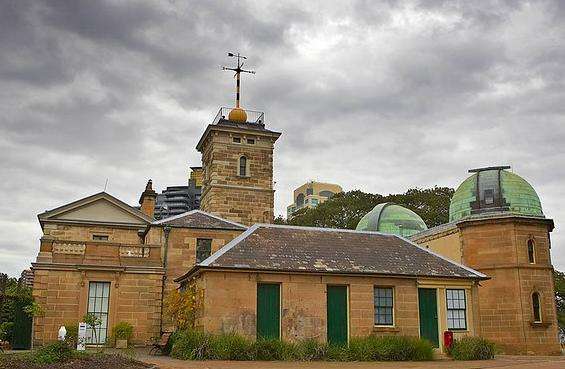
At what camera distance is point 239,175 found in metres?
39.0

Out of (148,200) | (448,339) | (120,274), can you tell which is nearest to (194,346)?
(120,274)

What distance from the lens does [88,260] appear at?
26609mm

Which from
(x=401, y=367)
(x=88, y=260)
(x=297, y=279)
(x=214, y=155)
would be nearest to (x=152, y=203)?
(x=214, y=155)

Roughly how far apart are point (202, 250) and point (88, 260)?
5.21 meters

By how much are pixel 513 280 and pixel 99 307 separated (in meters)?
18.7

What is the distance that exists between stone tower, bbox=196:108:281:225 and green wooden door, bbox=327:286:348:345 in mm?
16128

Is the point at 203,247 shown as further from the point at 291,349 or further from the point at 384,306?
the point at 291,349

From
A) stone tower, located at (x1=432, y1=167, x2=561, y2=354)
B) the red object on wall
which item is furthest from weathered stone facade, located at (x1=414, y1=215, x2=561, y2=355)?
the red object on wall

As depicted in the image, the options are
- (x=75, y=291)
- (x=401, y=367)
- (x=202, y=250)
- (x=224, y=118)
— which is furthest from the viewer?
(x=224, y=118)

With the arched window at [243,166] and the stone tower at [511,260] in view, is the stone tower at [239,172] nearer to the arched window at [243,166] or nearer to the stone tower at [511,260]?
the arched window at [243,166]

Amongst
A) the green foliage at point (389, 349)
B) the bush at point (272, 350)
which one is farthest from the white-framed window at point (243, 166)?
the bush at point (272, 350)

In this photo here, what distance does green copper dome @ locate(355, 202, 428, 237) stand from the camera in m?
39.5

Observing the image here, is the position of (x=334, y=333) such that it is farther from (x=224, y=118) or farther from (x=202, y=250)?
(x=224, y=118)

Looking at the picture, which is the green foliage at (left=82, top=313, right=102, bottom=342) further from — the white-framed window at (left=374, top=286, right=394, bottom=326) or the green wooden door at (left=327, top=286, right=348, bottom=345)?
the white-framed window at (left=374, top=286, right=394, bottom=326)
